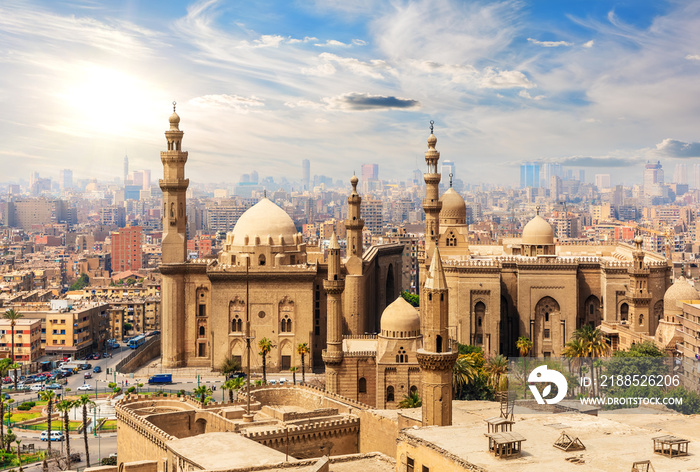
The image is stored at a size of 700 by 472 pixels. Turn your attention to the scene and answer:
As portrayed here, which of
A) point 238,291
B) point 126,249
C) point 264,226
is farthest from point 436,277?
point 126,249

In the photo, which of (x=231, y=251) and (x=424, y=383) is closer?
(x=424, y=383)

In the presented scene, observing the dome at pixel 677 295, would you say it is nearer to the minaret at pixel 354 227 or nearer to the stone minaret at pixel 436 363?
the minaret at pixel 354 227

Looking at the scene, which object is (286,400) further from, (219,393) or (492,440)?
(492,440)

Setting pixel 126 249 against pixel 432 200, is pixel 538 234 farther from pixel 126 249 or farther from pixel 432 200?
pixel 126 249

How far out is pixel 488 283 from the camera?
49312mm

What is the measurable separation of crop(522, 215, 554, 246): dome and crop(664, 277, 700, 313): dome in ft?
27.2

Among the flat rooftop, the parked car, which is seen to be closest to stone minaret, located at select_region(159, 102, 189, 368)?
the parked car

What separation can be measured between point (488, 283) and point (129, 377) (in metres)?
22.2

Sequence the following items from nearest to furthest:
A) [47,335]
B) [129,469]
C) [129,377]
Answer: [129,469] → [129,377] → [47,335]

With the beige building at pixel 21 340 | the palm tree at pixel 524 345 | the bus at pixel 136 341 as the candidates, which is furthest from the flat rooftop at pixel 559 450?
the bus at pixel 136 341

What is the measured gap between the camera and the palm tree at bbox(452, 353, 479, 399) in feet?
129

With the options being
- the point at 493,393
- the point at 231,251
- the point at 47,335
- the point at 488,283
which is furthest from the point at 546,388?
the point at 47,335

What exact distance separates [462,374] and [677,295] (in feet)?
44.4

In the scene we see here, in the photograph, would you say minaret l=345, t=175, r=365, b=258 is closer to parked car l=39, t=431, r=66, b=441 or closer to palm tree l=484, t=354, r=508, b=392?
palm tree l=484, t=354, r=508, b=392
